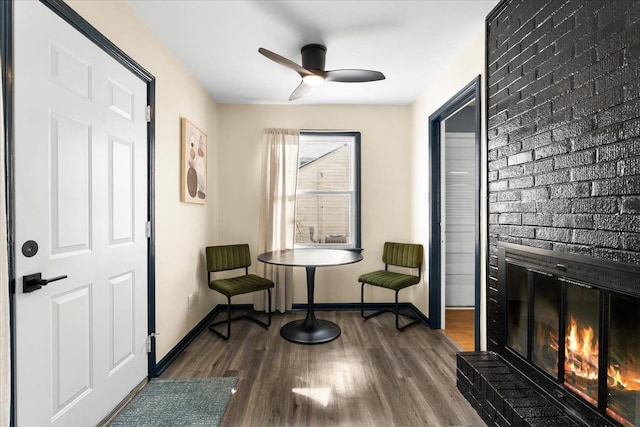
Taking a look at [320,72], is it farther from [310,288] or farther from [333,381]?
[333,381]

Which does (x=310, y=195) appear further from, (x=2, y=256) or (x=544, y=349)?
(x=2, y=256)

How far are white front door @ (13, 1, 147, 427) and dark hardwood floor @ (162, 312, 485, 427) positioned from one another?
2.40 feet

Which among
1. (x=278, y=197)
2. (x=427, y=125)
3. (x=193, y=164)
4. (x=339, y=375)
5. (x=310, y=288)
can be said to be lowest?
(x=339, y=375)

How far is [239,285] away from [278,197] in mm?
1133

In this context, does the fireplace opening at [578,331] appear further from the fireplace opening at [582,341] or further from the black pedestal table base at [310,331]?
the black pedestal table base at [310,331]

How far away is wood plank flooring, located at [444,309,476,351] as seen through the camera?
312 centimetres

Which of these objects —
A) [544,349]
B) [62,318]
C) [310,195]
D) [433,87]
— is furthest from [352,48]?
[62,318]

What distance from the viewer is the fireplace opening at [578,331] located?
1.29 m

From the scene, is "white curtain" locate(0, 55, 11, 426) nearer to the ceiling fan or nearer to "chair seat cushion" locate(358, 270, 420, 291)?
the ceiling fan

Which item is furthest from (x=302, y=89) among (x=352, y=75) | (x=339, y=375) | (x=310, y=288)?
(x=339, y=375)

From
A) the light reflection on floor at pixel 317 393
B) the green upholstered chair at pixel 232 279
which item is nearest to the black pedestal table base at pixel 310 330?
the green upholstered chair at pixel 232 279

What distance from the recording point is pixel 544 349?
1753 mm

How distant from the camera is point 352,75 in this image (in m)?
2.59

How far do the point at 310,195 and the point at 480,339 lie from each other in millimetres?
2454
